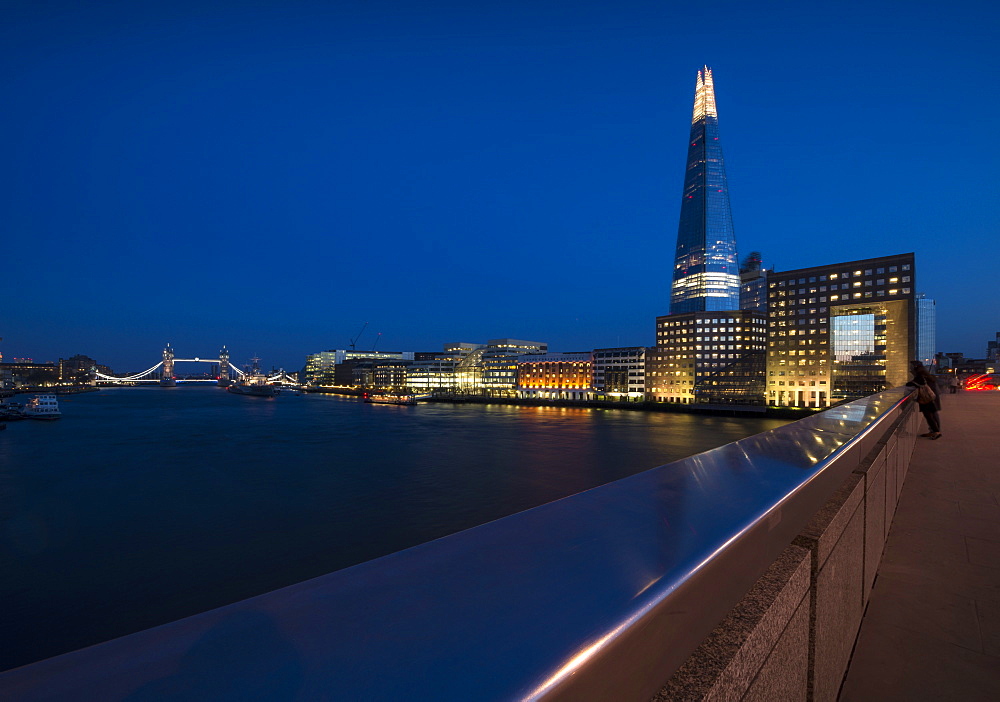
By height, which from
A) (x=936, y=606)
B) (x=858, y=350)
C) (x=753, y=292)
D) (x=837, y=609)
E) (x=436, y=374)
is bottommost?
(x=436, y=374)

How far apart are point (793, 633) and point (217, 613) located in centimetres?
148

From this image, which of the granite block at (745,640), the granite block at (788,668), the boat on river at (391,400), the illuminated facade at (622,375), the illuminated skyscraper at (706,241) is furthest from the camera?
the illuminated skyscraper at (706,241)

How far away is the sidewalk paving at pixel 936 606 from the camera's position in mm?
2129

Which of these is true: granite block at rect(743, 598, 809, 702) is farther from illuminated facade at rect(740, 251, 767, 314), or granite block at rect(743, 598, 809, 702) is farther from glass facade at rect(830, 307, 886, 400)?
illuminated facade at rect(740, 251, 767, 314)

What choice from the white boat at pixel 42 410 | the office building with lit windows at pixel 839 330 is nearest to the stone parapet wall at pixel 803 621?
the white boat at pixel 42 410

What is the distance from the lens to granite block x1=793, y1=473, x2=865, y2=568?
Answer: 60.8 inches

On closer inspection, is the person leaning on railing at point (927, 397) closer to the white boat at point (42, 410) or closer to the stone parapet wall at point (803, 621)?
the stone parapet wall at point (803, 621)

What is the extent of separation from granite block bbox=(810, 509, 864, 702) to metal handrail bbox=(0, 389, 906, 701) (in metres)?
0.52

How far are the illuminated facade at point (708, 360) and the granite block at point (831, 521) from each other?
313 feet

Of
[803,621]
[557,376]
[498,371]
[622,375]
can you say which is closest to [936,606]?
[803,621]

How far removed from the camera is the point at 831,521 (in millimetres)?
1728

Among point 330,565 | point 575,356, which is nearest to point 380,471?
point 330,565

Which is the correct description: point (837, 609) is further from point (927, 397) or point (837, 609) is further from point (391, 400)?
point (391, 400)

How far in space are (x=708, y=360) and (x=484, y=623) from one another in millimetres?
102360
